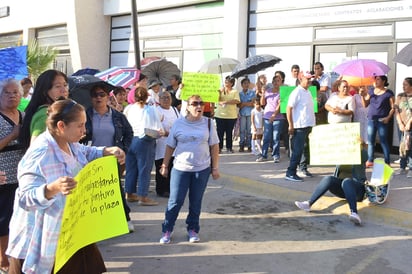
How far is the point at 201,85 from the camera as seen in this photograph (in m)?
9.00

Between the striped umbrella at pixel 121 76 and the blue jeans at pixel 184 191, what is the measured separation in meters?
4.15

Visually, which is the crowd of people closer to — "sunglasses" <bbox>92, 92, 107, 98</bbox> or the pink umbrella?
"sunglasses" <bbox>92, 92, 107, 98</bbox>

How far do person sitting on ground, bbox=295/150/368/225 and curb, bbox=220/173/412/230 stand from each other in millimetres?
254

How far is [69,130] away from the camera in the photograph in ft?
9.53

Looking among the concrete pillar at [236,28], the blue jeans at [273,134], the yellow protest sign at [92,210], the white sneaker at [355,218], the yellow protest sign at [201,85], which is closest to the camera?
the yellow protest sign at [92,210]

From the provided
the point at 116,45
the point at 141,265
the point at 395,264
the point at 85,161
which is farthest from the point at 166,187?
the point at 116,45

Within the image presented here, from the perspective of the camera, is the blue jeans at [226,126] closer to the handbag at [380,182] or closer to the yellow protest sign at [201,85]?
the yellow protest sign at [201,85]

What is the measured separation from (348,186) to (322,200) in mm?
926

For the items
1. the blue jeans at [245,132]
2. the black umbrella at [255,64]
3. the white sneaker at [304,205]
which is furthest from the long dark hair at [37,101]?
the blue jeans at [245,132]

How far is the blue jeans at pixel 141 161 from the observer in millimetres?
6703

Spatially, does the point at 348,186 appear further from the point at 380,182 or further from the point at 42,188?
the point at 42,188

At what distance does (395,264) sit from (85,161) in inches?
132

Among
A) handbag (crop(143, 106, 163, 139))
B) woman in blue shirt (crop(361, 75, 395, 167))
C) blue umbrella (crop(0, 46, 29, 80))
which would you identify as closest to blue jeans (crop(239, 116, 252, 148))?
woman in blue shirt (crop(361, 75, 395, 167))

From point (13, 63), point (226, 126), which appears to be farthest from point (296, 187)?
point (13, 63)
